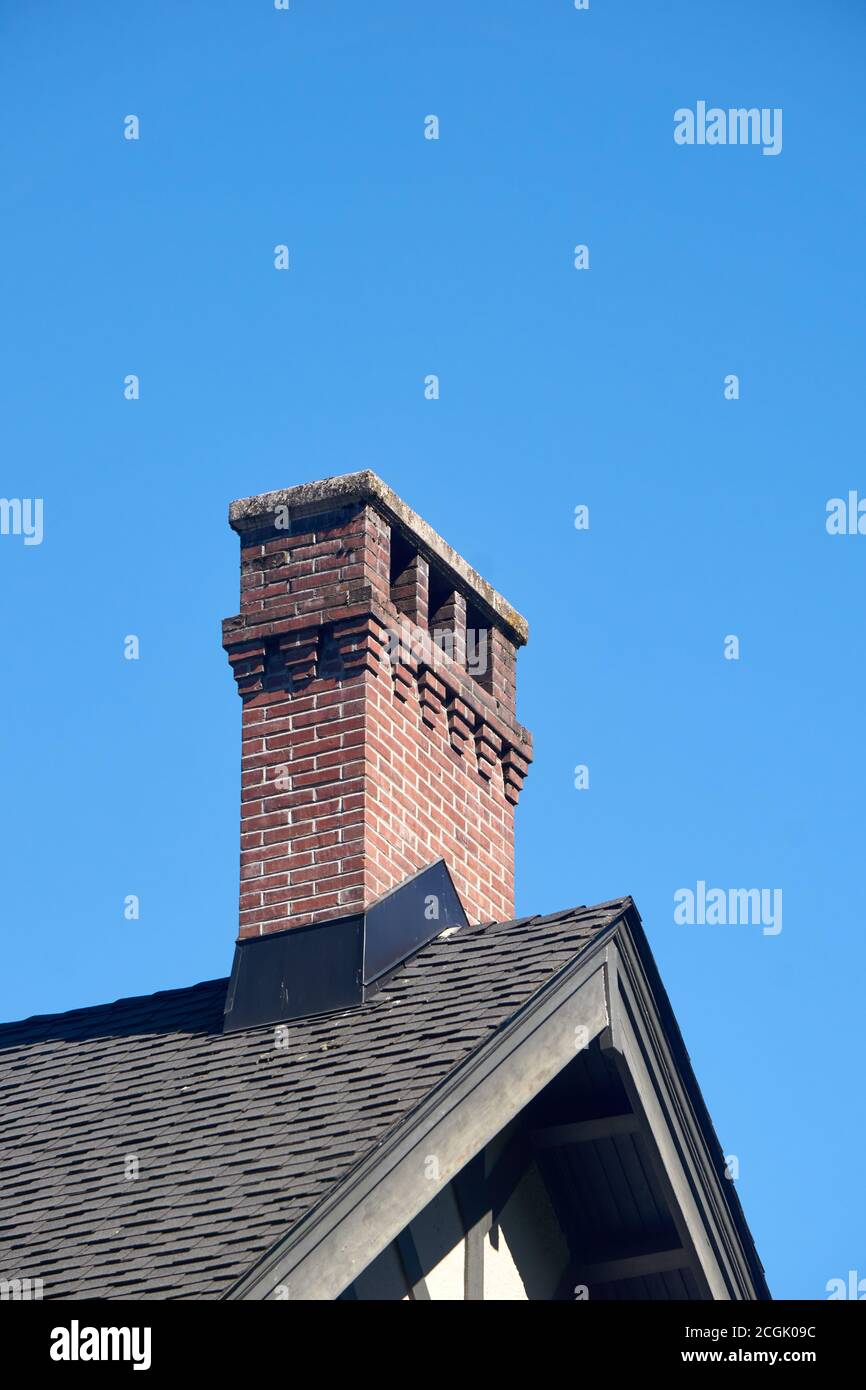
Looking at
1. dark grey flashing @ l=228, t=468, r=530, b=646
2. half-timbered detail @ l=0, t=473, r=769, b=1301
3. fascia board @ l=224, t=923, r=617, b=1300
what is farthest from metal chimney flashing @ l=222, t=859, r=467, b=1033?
dark grey flashing @ l=228, t=468, r=530, b=646

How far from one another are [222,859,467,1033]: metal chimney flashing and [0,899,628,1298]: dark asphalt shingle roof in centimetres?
10

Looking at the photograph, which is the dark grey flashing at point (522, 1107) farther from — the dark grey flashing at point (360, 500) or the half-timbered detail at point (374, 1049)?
the dark grey flashing at point (360, 500)

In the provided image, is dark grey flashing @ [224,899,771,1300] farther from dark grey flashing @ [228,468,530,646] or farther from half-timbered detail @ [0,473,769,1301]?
dark grey flashing @ [228,468,530,646]

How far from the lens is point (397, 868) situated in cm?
977

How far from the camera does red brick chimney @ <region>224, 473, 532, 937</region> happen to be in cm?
966

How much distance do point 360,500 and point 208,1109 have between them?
10.4ft

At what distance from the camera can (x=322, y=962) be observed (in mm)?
9258

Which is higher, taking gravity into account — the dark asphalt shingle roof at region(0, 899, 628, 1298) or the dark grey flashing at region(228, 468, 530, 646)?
the dark grey flashing at region(228, 468, 530, 646)

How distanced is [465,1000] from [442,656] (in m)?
2.41

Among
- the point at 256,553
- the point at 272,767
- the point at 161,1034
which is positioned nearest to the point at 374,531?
the point at 256,553

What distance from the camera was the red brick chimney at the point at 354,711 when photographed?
9.66 m
